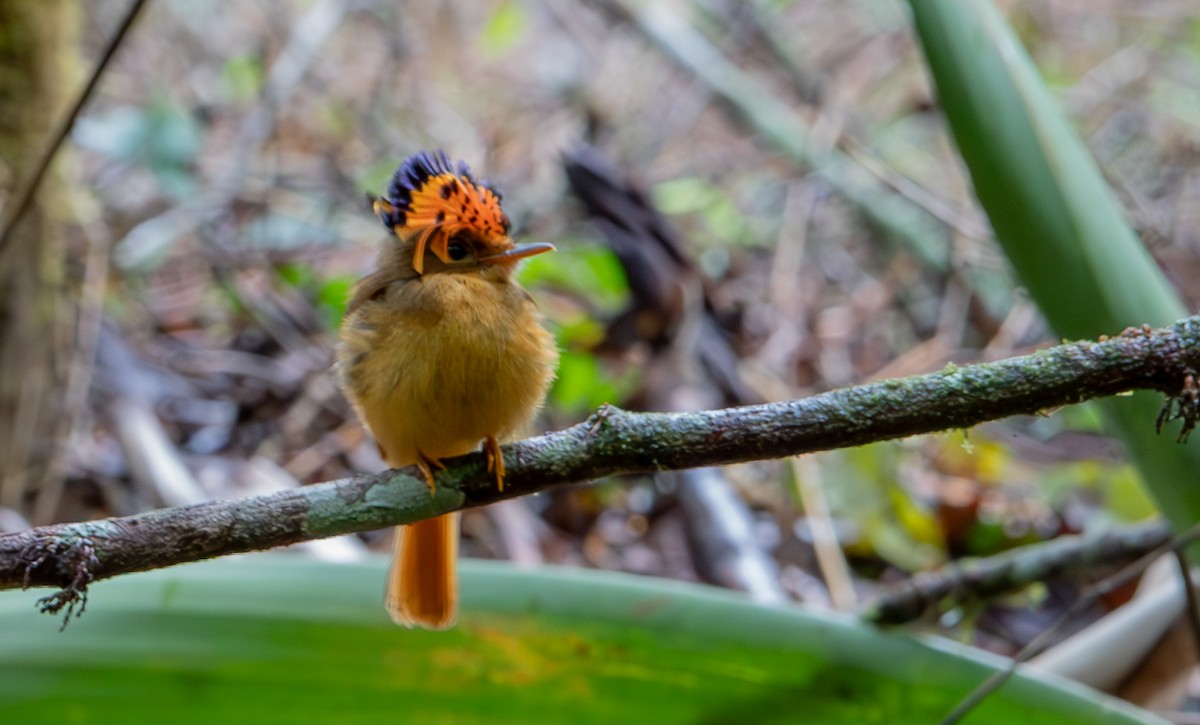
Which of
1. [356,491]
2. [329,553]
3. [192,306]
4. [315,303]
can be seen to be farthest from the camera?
[192,306]

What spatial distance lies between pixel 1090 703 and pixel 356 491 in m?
0.91

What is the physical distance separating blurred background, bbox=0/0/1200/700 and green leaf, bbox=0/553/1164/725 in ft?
1.20

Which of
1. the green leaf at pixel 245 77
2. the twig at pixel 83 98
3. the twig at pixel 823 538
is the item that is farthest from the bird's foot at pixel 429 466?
the green leaf at pixel 245 77

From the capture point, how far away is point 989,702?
1.45 metres

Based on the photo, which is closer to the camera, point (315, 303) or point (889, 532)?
point (889, 532)

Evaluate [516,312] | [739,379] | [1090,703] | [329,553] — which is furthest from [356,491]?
[739,379]

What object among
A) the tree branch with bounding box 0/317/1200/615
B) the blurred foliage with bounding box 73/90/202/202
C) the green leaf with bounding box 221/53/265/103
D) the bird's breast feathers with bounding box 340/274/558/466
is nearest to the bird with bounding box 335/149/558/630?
the bird's breast feathers with bounding box 340/274/558/466

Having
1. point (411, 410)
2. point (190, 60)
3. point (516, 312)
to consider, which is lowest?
point (411, 410)

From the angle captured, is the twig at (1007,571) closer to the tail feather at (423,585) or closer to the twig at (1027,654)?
the twig at (1027,654)

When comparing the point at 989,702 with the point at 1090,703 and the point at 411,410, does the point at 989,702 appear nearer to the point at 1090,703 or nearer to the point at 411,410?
the point at 1090,703

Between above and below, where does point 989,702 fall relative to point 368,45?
below

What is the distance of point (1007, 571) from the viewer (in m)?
1.99

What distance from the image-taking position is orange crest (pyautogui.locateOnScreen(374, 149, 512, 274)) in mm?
1633

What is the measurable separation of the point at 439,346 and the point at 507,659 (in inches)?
17.3
